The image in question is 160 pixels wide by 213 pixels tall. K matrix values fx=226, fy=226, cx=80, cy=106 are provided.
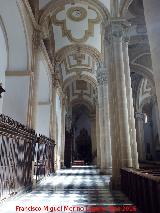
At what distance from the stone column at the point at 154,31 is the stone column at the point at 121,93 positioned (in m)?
4.56

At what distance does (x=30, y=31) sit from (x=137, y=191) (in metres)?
6.85

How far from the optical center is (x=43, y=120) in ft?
42.2

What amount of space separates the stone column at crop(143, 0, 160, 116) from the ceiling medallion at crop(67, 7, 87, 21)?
31.9 ft

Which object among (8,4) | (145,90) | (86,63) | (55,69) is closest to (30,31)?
(8,4)

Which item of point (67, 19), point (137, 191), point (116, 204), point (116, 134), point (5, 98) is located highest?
point (67, 19)

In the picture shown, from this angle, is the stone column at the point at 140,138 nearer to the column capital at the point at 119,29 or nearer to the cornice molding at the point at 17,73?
the column capital at the point at 119,29

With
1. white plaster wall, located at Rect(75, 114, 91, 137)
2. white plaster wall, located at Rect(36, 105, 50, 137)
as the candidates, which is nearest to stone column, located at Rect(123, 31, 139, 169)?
white plaster wall, located at Rect(36, 105, 50, 137)

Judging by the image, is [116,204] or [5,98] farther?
[5,98]

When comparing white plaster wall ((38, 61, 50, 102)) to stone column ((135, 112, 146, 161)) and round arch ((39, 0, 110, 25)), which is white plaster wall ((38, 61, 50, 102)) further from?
stone column ((135, 112, 146, 161))

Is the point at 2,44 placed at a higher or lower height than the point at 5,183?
higher

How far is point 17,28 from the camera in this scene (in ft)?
25.8

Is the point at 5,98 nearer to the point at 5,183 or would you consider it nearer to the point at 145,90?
the point at 5,183

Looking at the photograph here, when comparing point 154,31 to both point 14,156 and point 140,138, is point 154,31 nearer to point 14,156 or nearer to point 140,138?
point 14,156

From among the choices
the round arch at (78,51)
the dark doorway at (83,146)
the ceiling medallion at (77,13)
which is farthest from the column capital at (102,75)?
the dark doorway at (83,146)
